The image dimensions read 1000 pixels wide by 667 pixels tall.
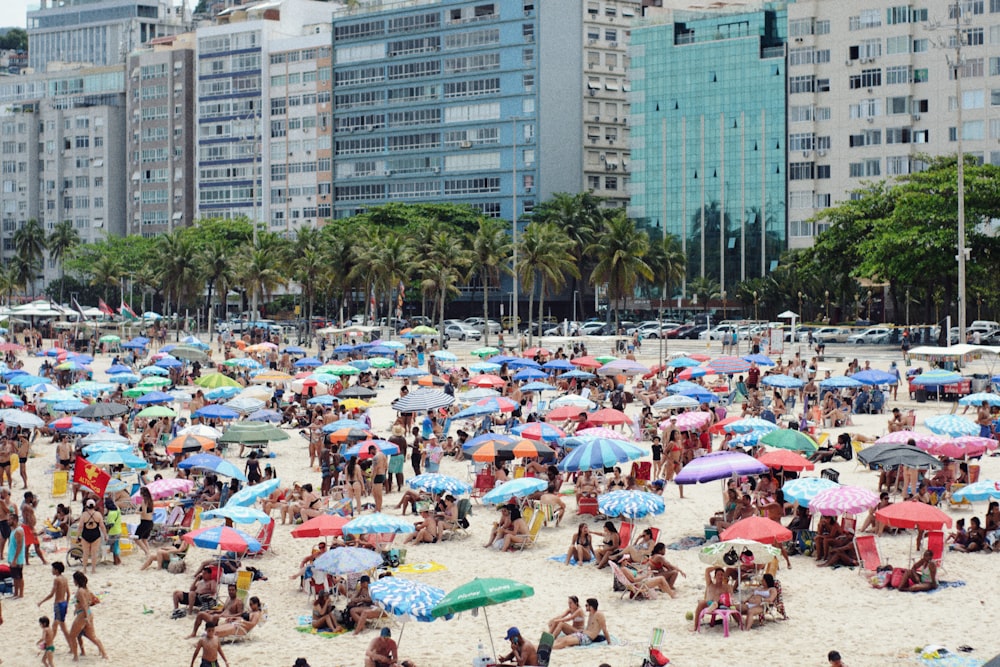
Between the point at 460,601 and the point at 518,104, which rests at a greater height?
the point at 518,104

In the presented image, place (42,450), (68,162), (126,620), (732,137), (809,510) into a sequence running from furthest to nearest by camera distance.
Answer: (68,162)
(732,137)
(42,450)
(809,510)
(126,620)

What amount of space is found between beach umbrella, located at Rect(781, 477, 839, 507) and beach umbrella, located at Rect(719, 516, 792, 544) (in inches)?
65.0

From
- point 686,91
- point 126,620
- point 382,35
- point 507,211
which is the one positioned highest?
point 382,35

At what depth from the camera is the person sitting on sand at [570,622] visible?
17297 millimetres

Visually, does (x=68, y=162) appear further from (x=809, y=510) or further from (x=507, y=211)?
(x=809, y=510)

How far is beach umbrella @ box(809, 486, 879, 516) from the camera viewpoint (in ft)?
66.1

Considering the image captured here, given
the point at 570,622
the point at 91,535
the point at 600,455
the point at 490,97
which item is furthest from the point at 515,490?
the point at 490,97

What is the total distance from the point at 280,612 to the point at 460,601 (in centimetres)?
459

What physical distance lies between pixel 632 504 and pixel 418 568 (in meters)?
3.50

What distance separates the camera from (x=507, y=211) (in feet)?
352

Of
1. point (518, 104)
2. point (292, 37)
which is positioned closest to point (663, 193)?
point (518, 104)

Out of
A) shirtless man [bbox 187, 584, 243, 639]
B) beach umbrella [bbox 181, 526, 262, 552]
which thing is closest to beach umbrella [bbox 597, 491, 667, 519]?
beach umbrella [bbox 181, 526, 262, 552]

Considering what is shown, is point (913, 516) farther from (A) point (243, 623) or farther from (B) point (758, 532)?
(A) point (243, 623)

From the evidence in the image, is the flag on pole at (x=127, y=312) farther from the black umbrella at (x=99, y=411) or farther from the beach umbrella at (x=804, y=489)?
the beach umbrella at (x=804, y=489)
